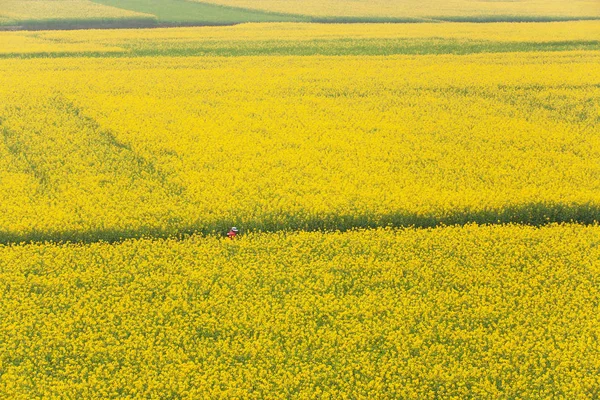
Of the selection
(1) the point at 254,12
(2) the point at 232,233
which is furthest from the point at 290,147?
(1) the point at 254,12

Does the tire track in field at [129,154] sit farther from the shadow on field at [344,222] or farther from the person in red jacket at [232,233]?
the person in red jacket at [232,233]

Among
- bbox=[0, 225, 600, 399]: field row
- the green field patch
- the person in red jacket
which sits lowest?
bbox=[0, 225, 600, 399]: field row

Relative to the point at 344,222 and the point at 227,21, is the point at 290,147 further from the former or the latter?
the point at 227,21

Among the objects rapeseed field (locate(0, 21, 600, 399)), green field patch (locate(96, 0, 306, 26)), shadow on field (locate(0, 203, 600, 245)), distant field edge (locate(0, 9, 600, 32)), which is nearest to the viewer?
rapeseed field (locate(0, 21, 600, 399))

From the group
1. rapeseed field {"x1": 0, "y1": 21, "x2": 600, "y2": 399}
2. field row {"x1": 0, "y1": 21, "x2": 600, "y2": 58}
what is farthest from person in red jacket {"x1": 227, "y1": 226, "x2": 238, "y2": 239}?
field row {"x1": 0, "y1": 21, "x2": 600, "y2": 58}

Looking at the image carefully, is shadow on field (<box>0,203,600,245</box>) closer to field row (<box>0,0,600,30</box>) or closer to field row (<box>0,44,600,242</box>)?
field row (<box>0,44,600,242</box>)

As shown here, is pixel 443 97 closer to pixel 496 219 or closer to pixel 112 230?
pixel 496 219

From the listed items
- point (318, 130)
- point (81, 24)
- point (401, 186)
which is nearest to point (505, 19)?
point (81, 24)
